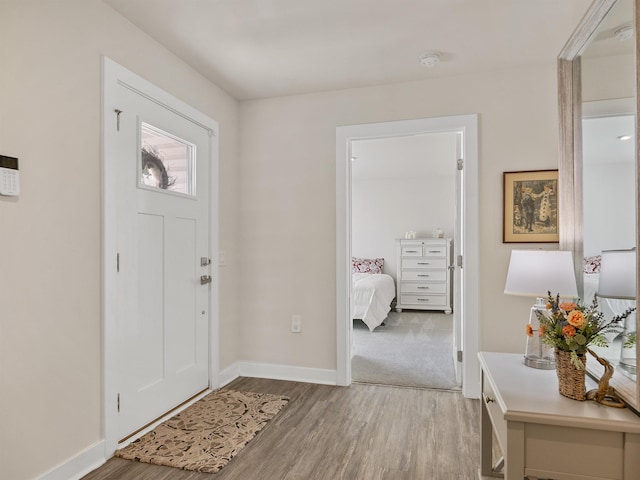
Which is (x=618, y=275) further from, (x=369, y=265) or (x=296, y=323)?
(x=369, y=265)

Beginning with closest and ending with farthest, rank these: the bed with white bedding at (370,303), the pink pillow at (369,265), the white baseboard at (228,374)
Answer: the white baseboard at (228,374)
the bed with white bedding at (370,303)
the pink pillow at (369,265)

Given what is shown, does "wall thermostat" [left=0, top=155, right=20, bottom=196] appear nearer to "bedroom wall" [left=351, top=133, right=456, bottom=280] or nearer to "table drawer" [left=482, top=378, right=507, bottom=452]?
"table drawer" [left=482, top=378, right=507, bottom=452]

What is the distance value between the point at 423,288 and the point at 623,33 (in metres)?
5.80

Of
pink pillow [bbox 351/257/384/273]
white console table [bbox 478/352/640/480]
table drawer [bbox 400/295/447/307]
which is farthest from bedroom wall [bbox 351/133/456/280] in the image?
white console table [bbox 478/352/640/480]

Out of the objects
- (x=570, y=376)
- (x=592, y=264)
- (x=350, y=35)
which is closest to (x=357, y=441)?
(x=570, y=376)

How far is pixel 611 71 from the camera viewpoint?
1703 mm

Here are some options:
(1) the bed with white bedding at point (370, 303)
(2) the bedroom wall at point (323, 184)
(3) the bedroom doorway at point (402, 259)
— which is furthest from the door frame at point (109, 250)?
(1) the bed with white bedding at point (370, 303)

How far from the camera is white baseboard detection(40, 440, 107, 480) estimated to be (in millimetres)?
1868

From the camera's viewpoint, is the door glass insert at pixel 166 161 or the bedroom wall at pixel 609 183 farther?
the door glass insert at pixel 166 161

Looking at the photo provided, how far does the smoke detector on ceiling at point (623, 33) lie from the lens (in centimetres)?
146

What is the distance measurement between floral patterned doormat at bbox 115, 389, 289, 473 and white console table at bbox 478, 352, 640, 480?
1492mm

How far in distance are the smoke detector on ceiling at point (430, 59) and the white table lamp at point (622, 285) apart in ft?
5.72

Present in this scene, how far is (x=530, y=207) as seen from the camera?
2934 millimetres

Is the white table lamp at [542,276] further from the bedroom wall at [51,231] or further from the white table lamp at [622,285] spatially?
the bedroom wall at [51,231]
